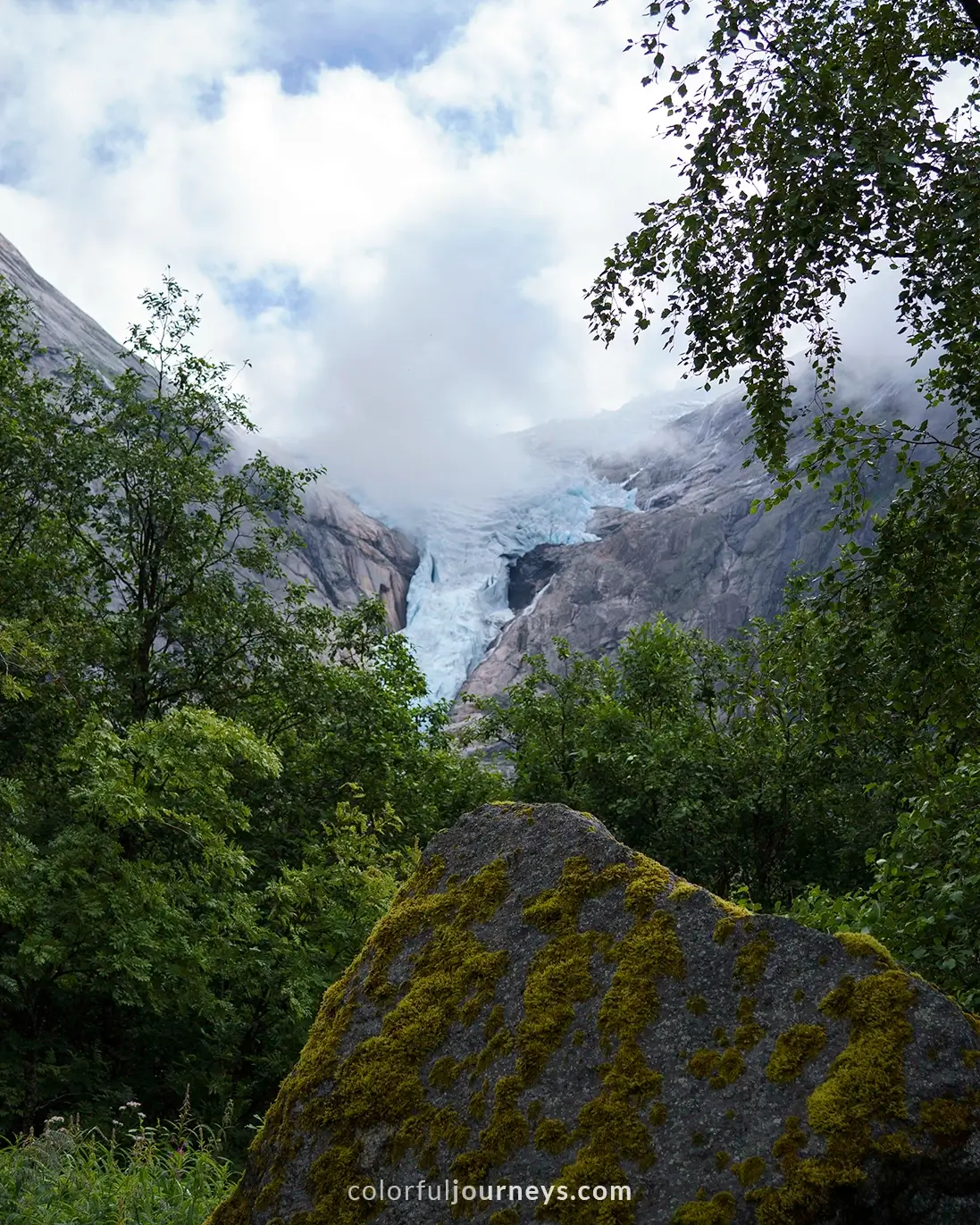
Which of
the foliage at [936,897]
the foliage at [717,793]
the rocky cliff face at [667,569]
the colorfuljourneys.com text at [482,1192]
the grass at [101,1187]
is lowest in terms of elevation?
the grass at [101,1187]

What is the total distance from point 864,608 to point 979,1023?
3.94m

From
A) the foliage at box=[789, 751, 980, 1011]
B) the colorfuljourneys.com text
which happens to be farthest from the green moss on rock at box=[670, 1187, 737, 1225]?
the foliage at box=[789, 751, 980, 1011]

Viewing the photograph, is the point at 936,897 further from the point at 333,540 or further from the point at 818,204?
the point at 333,540

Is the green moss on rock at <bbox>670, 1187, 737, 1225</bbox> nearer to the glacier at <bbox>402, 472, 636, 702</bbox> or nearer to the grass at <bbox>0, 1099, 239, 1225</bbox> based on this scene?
the grass at <bbox>0, 1099, 239, 1225</bbox>

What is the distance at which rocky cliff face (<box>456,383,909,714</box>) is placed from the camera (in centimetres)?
7844

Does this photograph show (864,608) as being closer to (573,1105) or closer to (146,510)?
(573,1105)

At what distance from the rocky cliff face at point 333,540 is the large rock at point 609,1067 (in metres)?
67.4

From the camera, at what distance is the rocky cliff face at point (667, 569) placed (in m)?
78.4

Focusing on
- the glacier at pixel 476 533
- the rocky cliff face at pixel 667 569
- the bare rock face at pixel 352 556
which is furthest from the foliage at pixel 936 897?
the bare rock face at pixel 352 556

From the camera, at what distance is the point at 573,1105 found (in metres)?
3.58

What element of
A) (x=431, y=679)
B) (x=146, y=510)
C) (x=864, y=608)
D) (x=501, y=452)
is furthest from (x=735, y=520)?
(x=864, y=608)

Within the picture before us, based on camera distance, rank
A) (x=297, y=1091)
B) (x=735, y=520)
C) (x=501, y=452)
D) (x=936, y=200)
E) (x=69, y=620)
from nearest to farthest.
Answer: (x=297, y=1091) < (x=936, y=200) < (x=69, y=620) < (x=735, y=520) < (x=501, y=452)

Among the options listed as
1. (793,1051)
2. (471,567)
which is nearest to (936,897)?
(793,1051)

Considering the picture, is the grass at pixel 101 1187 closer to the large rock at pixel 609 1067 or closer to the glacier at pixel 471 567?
the large rock at pixel 609 1067
